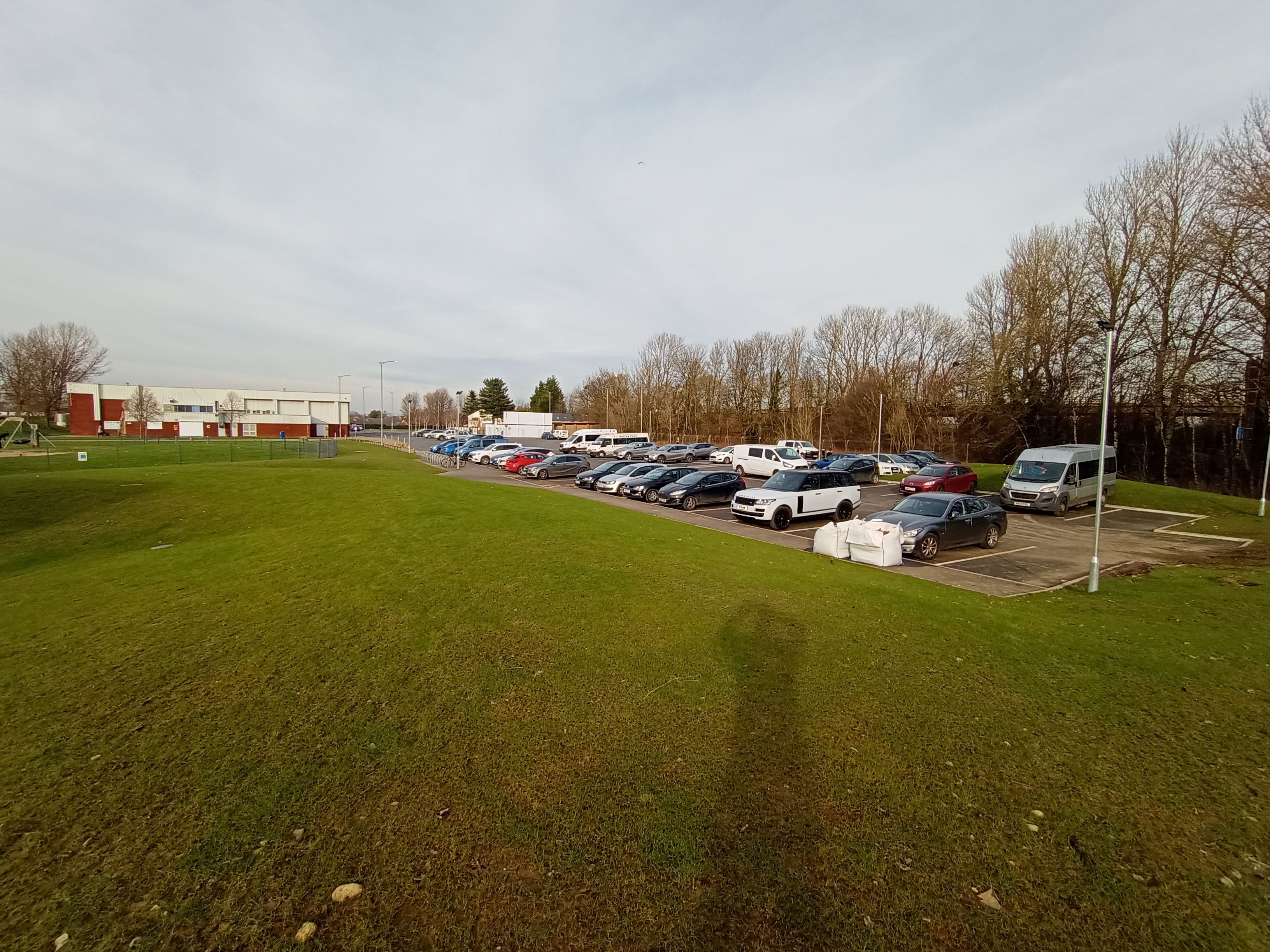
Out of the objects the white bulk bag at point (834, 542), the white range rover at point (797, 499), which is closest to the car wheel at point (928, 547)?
the white bulk bag at point (834, 542)

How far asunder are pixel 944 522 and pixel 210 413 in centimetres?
10048

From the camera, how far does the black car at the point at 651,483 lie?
27234 millimetres

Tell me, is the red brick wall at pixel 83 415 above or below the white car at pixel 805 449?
above

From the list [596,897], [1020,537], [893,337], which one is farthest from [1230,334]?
[596,897]

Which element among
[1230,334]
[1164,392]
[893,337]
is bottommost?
[1164,392]

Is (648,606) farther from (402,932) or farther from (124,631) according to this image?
(124,631)

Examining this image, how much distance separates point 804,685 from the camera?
5934 mm

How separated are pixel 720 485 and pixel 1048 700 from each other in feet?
62.8

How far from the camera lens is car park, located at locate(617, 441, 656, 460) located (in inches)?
1944

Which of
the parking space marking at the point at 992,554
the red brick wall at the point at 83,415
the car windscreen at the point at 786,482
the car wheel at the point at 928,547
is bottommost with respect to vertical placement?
the parking space marking at the point at 992,554

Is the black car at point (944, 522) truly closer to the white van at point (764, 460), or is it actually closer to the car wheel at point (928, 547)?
the car wheel at point (928, 547)

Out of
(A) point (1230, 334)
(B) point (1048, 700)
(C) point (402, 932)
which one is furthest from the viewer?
(A) point (1230, 334)

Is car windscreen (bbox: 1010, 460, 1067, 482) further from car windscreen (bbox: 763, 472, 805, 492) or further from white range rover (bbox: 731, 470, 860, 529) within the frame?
car windscreen (bbox: 763, 472, 805, 492)

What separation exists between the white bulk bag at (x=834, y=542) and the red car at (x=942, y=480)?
597 inches
